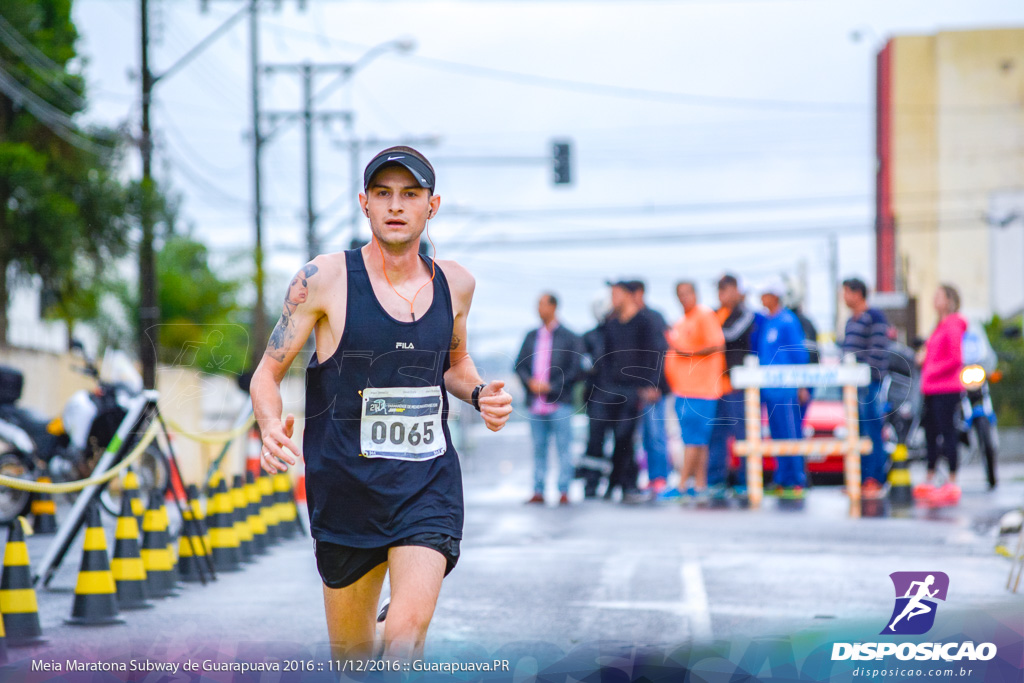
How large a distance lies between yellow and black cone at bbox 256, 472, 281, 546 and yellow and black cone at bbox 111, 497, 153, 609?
9.24 feet

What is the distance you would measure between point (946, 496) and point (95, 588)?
8.60 m

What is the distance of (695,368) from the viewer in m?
12.6

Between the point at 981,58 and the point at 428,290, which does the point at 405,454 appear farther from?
the point at 981,58

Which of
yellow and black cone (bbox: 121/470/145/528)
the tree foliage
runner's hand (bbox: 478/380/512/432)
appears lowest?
yellow and black cone (bbox: 121/470/145/528)

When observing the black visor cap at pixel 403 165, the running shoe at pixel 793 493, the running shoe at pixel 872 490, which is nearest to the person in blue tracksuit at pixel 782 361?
the running shoe at pixel 793 493

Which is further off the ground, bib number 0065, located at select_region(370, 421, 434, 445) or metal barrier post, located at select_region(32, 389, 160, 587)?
bib number 0065, located at select_region(370, 421, 434, 445)

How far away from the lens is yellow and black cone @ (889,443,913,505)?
1294 centimetres

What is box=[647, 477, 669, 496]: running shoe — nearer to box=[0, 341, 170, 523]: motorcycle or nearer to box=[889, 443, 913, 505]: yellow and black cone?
box=[889, 443, 913, 505]: yellow and black cone

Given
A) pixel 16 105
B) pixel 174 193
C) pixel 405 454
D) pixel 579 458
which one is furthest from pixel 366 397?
pixel 174 193

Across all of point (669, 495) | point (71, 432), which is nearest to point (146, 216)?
point (71, 432)

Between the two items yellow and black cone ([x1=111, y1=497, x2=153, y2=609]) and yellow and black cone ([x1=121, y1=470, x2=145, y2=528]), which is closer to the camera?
yellow and black cone ([x1=111, y1=497, x2=153, y2=609])

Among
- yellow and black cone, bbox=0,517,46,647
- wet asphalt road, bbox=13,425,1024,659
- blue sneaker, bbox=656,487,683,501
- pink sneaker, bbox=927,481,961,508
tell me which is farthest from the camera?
blue sneaker, bbox=656,487,683,501

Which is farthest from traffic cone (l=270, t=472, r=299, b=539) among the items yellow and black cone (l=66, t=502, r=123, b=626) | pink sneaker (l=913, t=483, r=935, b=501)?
pink sneaker (l=913, t=483, r=935, b=501)

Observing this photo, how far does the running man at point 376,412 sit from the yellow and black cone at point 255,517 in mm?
5620
